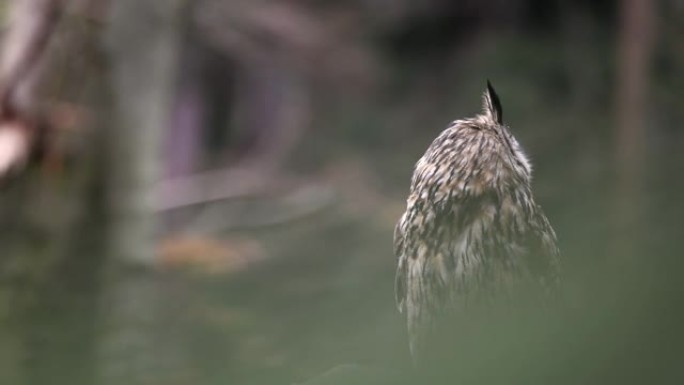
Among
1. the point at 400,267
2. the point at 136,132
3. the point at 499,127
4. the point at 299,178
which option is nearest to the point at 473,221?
the point at 499,127

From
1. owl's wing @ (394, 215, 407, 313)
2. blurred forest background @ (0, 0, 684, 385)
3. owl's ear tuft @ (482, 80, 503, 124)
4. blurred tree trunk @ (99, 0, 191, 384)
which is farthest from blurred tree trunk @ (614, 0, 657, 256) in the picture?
owl's ear tuft @ (482, 80, 503, 124)

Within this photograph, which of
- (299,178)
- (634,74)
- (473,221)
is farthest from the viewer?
(299,178)

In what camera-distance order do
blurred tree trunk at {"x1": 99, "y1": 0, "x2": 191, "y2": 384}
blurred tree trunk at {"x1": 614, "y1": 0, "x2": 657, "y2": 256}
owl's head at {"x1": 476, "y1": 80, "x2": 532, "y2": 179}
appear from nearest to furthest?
1. owl's head at {"x1": 476, "y1": 80, "x2": 532, "y2": 179}
2. blurred tree trunk at {"x1": 614, "y1": 0, "x2": 657, "y2": 256}
3. blurred tree trunk at {"x1": 99, "y1": 0, "x2": 191, "y2": 384}

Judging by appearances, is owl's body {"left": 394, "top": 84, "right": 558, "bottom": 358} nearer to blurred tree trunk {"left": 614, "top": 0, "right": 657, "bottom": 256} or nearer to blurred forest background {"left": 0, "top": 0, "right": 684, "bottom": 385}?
blurred forest background {"left": 0, "top": 0, "right": 684, "bottom": 385}

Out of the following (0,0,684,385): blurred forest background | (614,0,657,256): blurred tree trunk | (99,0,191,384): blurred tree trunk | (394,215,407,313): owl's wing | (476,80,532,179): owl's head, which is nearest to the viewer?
(0,0,684,385): blurred forest background

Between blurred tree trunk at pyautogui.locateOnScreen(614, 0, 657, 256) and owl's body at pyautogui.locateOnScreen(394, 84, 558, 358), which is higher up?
blurred tree trunk at pyautogui.locateOnScreen(614, 0, 657, 256)

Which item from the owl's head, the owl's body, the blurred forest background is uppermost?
the blurred forest background

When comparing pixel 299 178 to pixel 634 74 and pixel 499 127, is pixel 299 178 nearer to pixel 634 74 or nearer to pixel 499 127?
pixel 634 74

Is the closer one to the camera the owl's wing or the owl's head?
the owl's head
